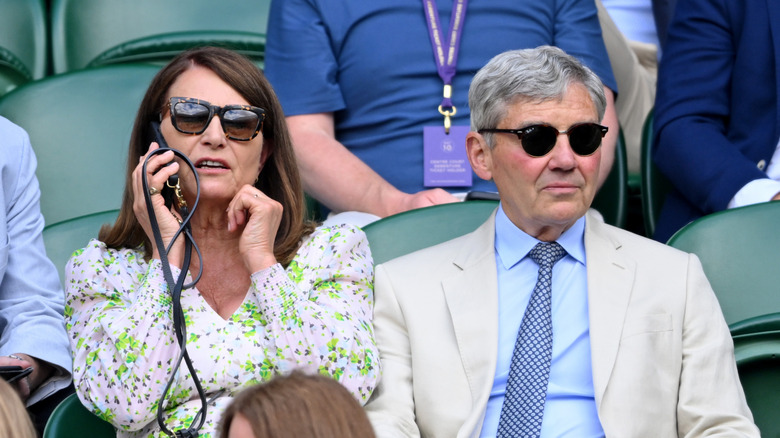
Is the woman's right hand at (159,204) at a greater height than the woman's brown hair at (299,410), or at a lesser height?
lesser

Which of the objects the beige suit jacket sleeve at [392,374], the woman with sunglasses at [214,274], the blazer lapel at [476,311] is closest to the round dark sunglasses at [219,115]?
the woman with sunglasses at [214,274]

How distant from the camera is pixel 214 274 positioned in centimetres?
280

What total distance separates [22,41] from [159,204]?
7.45 ft

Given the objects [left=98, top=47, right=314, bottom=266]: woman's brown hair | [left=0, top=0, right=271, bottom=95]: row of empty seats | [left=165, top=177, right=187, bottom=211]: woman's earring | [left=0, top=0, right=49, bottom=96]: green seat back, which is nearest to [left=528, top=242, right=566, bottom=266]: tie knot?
[left=98, top=47, right=314, bottom=266]: woman's brown hair

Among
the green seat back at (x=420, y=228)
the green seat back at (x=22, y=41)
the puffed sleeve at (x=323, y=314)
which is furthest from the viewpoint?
the green seat back at (x=22, y=41)

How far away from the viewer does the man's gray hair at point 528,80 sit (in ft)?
8.93

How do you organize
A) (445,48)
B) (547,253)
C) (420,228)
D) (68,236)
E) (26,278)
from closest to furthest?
(547,253) → (26,278) → (420,228) → (68,236) → (445,48)

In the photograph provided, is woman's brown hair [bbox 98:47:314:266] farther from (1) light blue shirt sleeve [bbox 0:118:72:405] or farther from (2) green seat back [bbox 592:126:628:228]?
(2) green seat back [bbox 592:126:628:228]

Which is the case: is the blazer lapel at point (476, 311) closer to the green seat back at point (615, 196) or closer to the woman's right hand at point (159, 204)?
the woman's right hand at point (159, 204)

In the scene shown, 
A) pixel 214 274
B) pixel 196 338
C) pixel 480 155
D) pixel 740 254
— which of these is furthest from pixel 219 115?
pixel 740 254

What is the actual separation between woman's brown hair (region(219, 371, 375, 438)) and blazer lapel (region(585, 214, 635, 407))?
104 centimetres

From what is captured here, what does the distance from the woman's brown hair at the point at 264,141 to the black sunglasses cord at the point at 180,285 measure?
18 centimetres

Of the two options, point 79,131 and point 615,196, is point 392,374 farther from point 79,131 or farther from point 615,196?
point 79,131

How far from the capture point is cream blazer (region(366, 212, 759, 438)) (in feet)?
8.25
